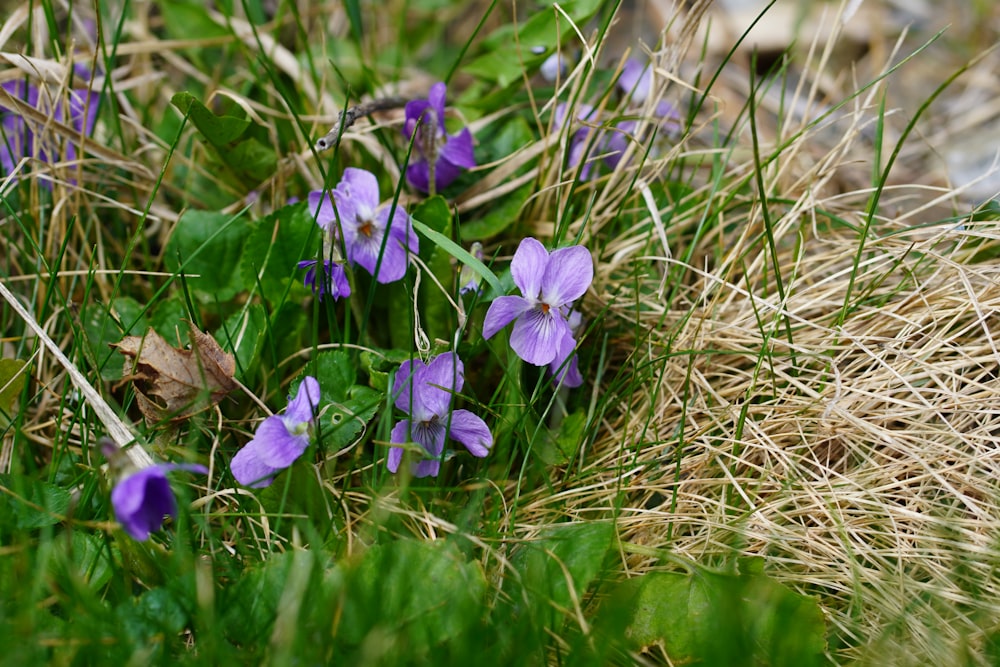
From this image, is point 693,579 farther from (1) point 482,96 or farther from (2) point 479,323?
(1) point 482,96

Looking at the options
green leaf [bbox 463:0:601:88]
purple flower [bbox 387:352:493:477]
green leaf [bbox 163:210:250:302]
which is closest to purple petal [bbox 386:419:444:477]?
purple flower [bbox 387:352:493:477]

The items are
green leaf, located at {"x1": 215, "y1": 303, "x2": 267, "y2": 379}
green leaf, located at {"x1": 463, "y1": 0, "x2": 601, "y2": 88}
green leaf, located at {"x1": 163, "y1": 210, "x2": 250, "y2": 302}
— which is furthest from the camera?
green leaf, located at {"x1": 463, "y1": 0, "x2": 601, "y2": 88}

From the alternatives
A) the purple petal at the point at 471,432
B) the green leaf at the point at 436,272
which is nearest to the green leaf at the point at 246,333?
the green leaf at the point at 436,272

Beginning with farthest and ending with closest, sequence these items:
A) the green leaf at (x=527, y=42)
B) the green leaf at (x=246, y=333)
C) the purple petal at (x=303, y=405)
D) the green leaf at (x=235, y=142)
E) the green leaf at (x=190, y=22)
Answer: the green leaf at (x=190, y=22) < the green leaf at (x=527, y=42) < the green leaf at (x=235, y=142) < the green leaf at (x=246, y=333) < the purple petal at (x=303, y=405)

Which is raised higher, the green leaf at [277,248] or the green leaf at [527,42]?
the green leaf at [527,42]

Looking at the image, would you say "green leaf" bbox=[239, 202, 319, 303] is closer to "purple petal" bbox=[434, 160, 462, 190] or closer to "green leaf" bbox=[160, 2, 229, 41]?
"purple petal" bbox=[434, 160, 462, 190]

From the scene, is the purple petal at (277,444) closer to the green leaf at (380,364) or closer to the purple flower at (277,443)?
the purple flower at (277,443)
